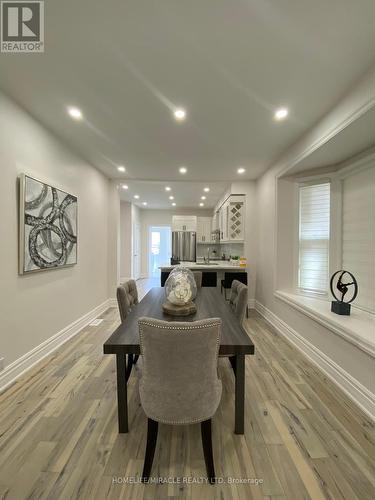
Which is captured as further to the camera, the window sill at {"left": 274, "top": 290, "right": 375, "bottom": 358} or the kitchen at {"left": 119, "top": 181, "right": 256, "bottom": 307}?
the kitchen at {"left": 119, "top": 181, "right": 256, "bottom": 307}

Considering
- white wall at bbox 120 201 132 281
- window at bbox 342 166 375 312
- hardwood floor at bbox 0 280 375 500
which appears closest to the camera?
hardwood floor at bbox 0 280 375 500

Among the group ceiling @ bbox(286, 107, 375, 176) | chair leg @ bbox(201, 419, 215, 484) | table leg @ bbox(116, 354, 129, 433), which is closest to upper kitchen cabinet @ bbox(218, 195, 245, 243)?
ceiling @ bbox(286, 107, 375, 176)

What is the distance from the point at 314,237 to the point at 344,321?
1429 mm

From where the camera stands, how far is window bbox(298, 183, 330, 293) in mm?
3215

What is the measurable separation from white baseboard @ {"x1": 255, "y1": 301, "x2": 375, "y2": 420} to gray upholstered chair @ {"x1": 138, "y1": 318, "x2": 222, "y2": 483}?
1402 millimetres

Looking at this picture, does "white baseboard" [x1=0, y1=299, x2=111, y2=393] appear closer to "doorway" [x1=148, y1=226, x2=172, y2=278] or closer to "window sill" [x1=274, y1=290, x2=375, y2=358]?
"window sill" [x1=274, y1=290, x2=375, y2=358]

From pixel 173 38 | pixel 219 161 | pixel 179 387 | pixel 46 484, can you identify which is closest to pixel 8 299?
pixel 46 484

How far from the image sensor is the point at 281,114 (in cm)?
237

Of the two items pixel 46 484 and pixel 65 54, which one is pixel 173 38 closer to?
pixel 65 54

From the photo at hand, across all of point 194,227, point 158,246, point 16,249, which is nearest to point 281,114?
point 16,249

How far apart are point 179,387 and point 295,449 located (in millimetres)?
1001

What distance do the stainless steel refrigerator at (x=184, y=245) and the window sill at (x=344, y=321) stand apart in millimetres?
4161

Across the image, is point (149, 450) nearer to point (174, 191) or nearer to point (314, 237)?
point (314, 237)

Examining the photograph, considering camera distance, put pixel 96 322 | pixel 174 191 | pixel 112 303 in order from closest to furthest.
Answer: pixel 96 322 < pixel 112 303 < pixel 174 191
